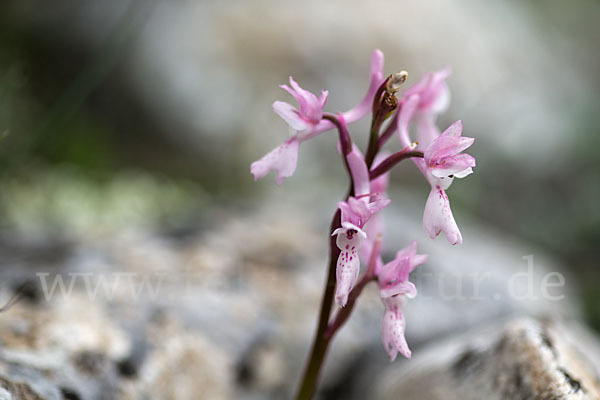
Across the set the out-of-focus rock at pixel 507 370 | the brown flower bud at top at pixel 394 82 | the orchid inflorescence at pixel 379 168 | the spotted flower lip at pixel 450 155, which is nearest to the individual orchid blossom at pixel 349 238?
the orchid inflorescence at pixel 379 168

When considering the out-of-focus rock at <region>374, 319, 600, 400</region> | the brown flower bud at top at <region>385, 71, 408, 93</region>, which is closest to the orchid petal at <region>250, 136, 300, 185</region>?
the brown flower bud at top at <region>385, 71, 408, 93</region>

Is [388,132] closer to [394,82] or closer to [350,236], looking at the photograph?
[394,82]

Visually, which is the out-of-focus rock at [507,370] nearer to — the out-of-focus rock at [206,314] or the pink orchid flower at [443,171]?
the out-of-focus rock at [206,314]

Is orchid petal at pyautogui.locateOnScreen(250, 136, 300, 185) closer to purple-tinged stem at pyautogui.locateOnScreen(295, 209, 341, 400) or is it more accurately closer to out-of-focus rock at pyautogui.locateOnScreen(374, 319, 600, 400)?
purple-tinged stem at pyautogui.locateOnScreen(295, 209, 341, 400)

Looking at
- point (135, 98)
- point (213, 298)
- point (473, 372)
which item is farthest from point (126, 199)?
point (473, 372)

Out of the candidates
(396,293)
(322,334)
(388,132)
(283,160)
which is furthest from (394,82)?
(322,334)

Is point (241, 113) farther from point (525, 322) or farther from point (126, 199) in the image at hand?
point (525, 322)
